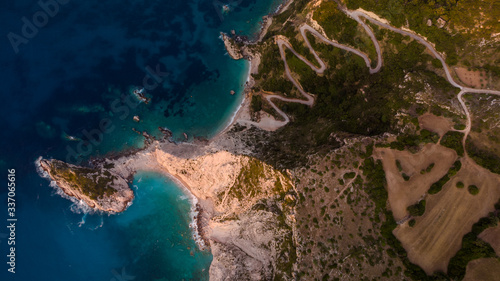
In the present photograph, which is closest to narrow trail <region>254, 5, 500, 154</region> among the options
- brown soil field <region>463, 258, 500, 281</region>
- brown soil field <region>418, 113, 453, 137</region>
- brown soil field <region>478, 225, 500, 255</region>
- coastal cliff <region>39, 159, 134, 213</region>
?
brown soil field <region>418, 113, 453, 137</region>

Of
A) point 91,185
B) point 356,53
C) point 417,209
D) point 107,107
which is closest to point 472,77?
point 356,53

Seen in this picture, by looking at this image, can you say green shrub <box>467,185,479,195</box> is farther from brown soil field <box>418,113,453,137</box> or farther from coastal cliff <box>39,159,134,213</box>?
coastal cliff <box>39,159,134,213</box>

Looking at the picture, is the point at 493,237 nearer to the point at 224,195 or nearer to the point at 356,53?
the point at 356,53

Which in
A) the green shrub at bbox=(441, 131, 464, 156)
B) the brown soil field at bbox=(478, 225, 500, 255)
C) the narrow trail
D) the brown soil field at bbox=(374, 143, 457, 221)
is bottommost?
the brown soil field at bbox=(478, 225, 500, 255)

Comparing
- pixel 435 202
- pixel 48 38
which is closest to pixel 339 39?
pixel 435 202

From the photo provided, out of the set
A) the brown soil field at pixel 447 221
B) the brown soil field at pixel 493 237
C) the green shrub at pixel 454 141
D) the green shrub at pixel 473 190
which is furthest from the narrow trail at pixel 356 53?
the brown soil field at pixel 493 237

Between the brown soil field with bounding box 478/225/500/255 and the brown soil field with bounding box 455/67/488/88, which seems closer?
the brown soil field with bounding box 478/225/500/255
